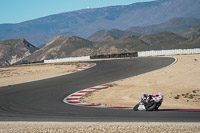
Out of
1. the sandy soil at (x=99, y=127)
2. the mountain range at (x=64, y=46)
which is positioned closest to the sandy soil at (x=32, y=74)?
the sandy soil at (x=99, y=127)

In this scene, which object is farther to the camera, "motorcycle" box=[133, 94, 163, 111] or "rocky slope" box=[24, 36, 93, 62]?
"rocky slope" box=[24, 36, 93, 62]

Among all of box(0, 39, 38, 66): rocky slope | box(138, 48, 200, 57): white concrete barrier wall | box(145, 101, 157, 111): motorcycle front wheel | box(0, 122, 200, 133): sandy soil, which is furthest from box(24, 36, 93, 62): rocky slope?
box(0, 122, 200, 133): sandy soil

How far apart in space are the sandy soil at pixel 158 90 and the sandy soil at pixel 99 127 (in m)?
5.23

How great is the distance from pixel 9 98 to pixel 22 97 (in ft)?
2.34

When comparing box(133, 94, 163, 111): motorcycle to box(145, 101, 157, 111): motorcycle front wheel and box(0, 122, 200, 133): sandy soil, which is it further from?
box(0, 122, 200, 133): sandy soil

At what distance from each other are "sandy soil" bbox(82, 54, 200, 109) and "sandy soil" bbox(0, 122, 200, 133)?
5.23 m

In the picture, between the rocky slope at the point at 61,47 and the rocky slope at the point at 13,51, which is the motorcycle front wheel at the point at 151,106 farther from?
the rocky slope at the point at 13,51

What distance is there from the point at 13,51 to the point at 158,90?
169 meters

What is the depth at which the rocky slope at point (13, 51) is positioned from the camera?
17732 cm

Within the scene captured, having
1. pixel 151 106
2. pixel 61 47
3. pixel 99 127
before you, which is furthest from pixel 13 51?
pixel 99 127

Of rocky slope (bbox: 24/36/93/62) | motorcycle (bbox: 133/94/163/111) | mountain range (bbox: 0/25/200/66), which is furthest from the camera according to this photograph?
rocky slope (bbox: 24/36/93/62)

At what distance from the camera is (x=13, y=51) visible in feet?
607

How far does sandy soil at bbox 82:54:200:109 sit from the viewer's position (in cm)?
1898

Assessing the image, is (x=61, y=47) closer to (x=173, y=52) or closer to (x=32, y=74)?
(x=173, y=52)
